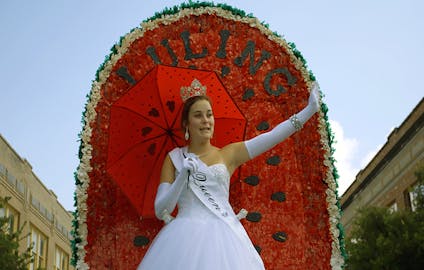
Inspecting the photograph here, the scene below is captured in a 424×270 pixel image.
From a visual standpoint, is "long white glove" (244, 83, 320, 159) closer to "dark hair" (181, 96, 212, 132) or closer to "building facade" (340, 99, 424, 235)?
"dark hair" (181, 96, 212, 132)

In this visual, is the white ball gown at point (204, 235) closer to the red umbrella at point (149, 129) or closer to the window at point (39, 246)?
the red umbrella at point (149, 129)

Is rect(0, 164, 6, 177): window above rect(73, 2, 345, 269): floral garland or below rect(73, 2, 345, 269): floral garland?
above

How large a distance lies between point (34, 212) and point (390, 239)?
42.4 feet

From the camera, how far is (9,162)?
21625mm

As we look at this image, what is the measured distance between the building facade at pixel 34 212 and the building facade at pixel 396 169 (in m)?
10.4

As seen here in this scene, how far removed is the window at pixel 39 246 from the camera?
23.9m

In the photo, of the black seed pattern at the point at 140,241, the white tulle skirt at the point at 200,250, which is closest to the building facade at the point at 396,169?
the black seed pattern at the point at 140,241

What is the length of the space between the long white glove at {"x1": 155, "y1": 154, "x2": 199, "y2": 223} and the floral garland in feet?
3.04

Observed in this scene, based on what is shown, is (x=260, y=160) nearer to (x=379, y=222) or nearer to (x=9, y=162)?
(x=379, y=222)

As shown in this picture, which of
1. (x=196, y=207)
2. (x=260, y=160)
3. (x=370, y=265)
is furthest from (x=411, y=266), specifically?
(x=196, y=207)

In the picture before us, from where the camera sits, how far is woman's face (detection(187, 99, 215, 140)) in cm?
495

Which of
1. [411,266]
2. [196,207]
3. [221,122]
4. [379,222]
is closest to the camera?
[196,207]

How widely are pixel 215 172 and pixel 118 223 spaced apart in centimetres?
113

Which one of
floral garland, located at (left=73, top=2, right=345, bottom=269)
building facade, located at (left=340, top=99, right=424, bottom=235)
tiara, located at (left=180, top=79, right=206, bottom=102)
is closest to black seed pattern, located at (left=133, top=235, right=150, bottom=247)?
floral garland, located at (left=73, top=2, right=345, bottom=269)
